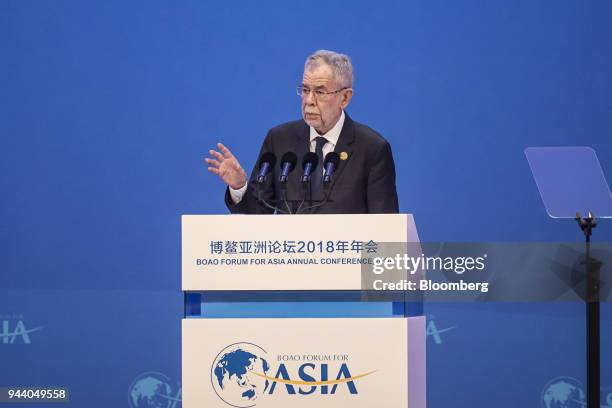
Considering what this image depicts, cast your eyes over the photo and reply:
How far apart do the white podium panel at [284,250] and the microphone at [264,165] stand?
34 centimetres

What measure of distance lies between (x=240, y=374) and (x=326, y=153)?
130 centimetres

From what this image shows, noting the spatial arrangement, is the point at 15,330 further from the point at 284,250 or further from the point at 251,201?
the point at 284,250

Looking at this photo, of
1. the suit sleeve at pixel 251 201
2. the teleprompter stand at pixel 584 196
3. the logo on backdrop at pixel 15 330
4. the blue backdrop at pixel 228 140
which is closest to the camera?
the teleprompter stand at pixel 584 196

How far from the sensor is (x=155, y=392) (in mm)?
4637

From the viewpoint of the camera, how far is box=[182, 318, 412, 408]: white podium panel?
269 centimetres

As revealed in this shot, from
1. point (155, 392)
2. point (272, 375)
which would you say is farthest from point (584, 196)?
point (155, 392)

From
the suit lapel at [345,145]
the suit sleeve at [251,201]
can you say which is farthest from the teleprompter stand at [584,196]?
the suit sleeve at [251,201]

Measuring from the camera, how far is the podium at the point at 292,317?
2693mm

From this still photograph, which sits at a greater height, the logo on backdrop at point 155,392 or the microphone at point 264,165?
the microphone at point 264,165

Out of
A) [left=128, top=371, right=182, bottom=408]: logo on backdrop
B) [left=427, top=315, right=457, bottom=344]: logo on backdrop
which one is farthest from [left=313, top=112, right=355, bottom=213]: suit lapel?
[left=128, top=371, right=182, bottom=408]: logo on backdrop

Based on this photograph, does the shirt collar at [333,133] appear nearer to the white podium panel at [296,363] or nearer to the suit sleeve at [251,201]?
the suit sleeve at [251,201]

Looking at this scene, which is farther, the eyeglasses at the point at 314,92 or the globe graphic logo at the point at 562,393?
the globe graphic logo at the point at 562,393

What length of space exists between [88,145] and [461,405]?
2.26 metres

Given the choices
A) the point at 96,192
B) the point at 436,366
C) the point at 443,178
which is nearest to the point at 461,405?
the point at 436,366
